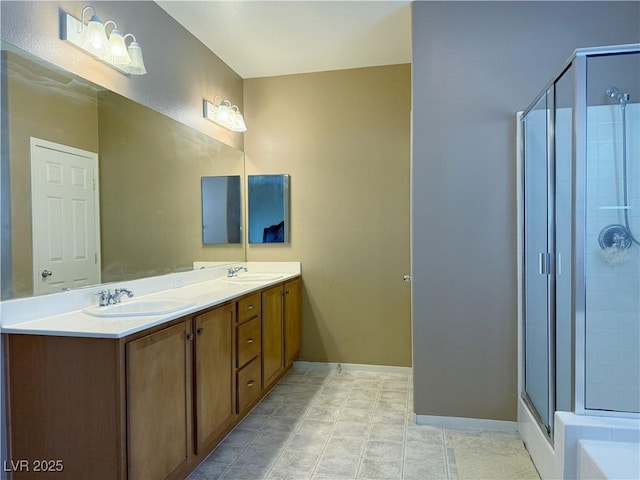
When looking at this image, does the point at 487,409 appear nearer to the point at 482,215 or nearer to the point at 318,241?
the point at 482,215

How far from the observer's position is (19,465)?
161 centimetres

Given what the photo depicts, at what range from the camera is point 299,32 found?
292cm

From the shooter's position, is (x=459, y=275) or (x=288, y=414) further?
(x=288, y=414)

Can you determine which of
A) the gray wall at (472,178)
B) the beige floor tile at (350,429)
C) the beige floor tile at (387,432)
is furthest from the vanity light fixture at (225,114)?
the beige floor tile at (387,432)

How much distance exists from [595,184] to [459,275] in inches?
34.6

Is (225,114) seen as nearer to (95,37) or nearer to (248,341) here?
(95,37)

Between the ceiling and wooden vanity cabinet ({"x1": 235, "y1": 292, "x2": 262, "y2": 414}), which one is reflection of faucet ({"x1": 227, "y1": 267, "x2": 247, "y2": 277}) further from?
the ceiling

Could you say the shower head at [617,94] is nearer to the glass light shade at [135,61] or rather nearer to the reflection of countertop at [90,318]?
the reflection of countertop at [90,318]

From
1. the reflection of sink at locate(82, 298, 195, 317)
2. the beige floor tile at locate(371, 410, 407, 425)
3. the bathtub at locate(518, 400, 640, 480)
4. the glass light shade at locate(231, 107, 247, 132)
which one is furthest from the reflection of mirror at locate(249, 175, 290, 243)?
the bathtub at locate(518, 400, 640, 480)

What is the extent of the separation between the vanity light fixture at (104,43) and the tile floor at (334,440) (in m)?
2.15

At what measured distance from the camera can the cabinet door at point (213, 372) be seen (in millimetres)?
2010

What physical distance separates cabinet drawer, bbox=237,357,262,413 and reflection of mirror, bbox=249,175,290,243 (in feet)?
4.16

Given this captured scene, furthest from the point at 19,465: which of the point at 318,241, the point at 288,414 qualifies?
the point at 318,241

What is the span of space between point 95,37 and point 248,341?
6.10ft
